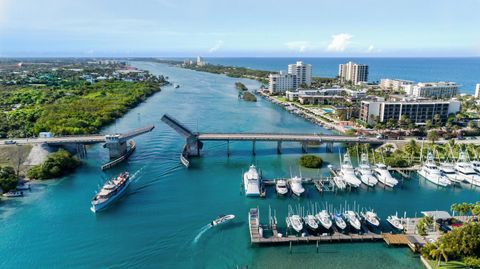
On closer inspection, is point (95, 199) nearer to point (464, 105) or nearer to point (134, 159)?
point (134, 159)

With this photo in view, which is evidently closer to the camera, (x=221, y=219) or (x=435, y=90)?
(x=221, y=219)

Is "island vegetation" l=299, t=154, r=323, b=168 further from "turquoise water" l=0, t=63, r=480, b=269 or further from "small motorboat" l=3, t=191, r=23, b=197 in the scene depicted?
"small motorboat" l=3, t=191, r=23, b=197

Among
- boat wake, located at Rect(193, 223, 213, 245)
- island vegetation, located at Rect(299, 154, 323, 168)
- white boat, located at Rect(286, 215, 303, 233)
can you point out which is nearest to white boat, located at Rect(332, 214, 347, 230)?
white boat, located at Rect(286, 215, 303, 233)

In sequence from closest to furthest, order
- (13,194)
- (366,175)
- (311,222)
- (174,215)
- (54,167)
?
(311,222) < (174,215) < (13,194) < (366,175) < (54,167)

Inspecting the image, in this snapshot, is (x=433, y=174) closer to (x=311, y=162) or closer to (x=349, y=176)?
(x=349, y=176)

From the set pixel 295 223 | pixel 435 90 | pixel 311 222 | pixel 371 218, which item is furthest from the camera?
pixel 435 90

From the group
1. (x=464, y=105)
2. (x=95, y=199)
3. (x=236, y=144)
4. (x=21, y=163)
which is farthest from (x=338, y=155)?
(x=464, y=105)

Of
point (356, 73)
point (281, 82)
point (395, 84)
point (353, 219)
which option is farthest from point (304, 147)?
point (356, 73)
